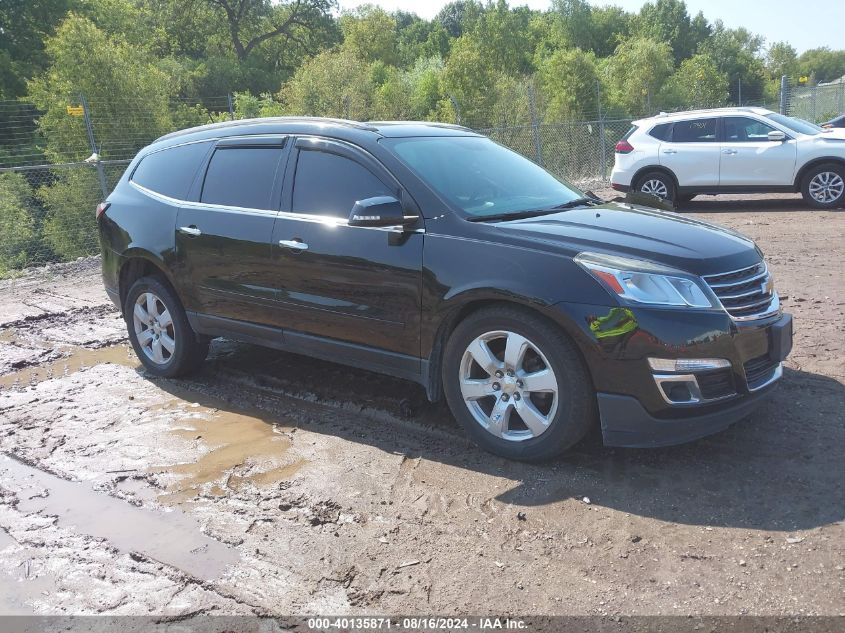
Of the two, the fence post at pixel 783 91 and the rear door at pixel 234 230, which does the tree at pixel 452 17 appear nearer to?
the fence post at pixel 783 91

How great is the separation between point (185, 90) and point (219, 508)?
45.9m

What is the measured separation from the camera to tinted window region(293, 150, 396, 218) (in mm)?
4465

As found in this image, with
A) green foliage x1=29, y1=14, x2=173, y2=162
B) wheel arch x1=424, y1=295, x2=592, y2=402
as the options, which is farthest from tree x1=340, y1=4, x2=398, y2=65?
wheel arch x1=424, y1=295, x2=592, y2=402

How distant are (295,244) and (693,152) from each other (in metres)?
10.5

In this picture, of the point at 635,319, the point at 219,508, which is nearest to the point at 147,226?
the point at 219,508

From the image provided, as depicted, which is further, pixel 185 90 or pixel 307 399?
pixel 185 90

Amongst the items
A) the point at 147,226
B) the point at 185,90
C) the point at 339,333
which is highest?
the point at 185,90

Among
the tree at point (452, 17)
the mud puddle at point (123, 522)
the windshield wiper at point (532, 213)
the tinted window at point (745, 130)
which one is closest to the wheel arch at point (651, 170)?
the tinted window at point (745, 130)

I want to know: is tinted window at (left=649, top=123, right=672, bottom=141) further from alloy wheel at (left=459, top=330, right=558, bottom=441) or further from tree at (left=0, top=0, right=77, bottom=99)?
tree at (left=0, top=0, right=77, bottom=99)

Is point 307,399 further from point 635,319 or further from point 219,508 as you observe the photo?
point 635,319

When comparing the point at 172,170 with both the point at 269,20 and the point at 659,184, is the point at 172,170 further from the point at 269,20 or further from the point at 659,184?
the point at 269,20

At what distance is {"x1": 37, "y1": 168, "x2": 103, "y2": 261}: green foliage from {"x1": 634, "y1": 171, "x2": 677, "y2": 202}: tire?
1032 centimetres

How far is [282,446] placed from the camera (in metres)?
4.39

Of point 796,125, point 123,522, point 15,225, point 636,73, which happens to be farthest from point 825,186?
point 636,73
